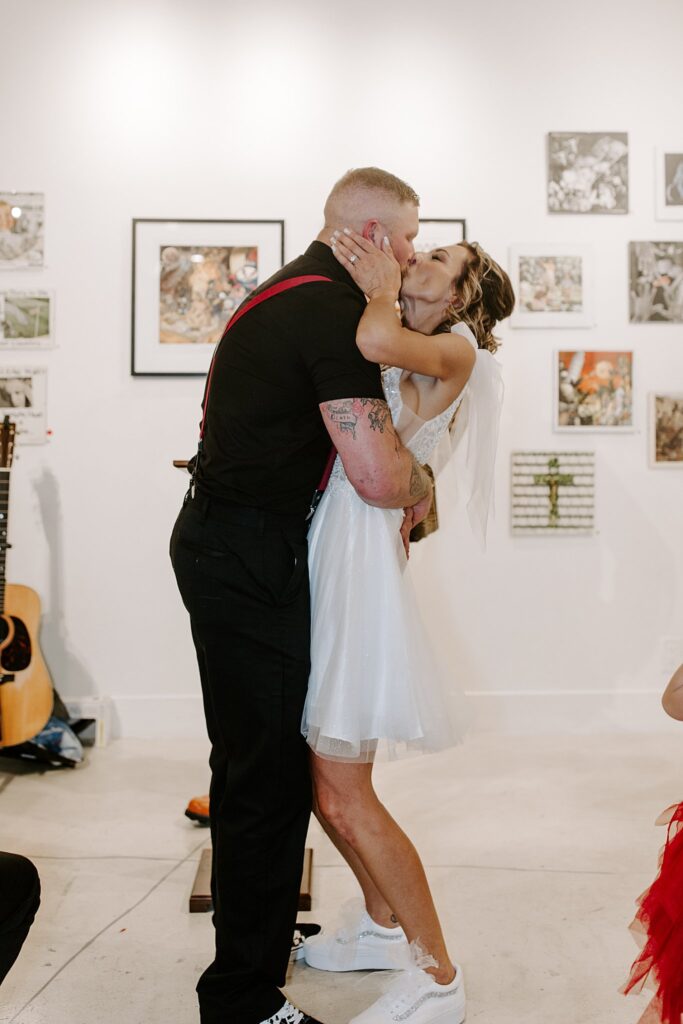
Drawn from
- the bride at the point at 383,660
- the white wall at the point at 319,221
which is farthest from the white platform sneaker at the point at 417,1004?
the white wall at the point at 319,221

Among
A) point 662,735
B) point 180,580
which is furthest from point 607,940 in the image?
point 662,735

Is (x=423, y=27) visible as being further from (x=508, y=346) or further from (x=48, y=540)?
(x=48, y=540)

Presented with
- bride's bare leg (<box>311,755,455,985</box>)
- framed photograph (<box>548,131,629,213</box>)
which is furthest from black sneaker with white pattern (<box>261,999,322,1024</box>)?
framed photograph (<box>548,131,629,213</box>)

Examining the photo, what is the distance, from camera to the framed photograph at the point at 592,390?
3998mm

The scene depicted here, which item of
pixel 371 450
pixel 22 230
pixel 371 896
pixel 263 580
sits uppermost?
pixel 22 230

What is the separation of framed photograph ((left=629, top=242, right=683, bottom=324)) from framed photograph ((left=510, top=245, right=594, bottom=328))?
18cm

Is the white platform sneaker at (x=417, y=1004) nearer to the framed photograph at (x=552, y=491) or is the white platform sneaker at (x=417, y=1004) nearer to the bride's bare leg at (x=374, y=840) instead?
the bride's bare leg at (x=374, y=840)

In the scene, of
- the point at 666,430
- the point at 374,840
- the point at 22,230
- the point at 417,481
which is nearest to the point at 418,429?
the point at 417,481

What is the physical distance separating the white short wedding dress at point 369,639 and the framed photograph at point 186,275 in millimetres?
2146

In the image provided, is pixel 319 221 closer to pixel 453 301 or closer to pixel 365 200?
pixel 453 301

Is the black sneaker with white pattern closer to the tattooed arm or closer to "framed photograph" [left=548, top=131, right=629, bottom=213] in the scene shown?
the tattooed arm

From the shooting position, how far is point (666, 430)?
4.02 m

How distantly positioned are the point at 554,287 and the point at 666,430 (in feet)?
2.51

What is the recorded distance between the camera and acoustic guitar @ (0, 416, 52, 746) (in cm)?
339
